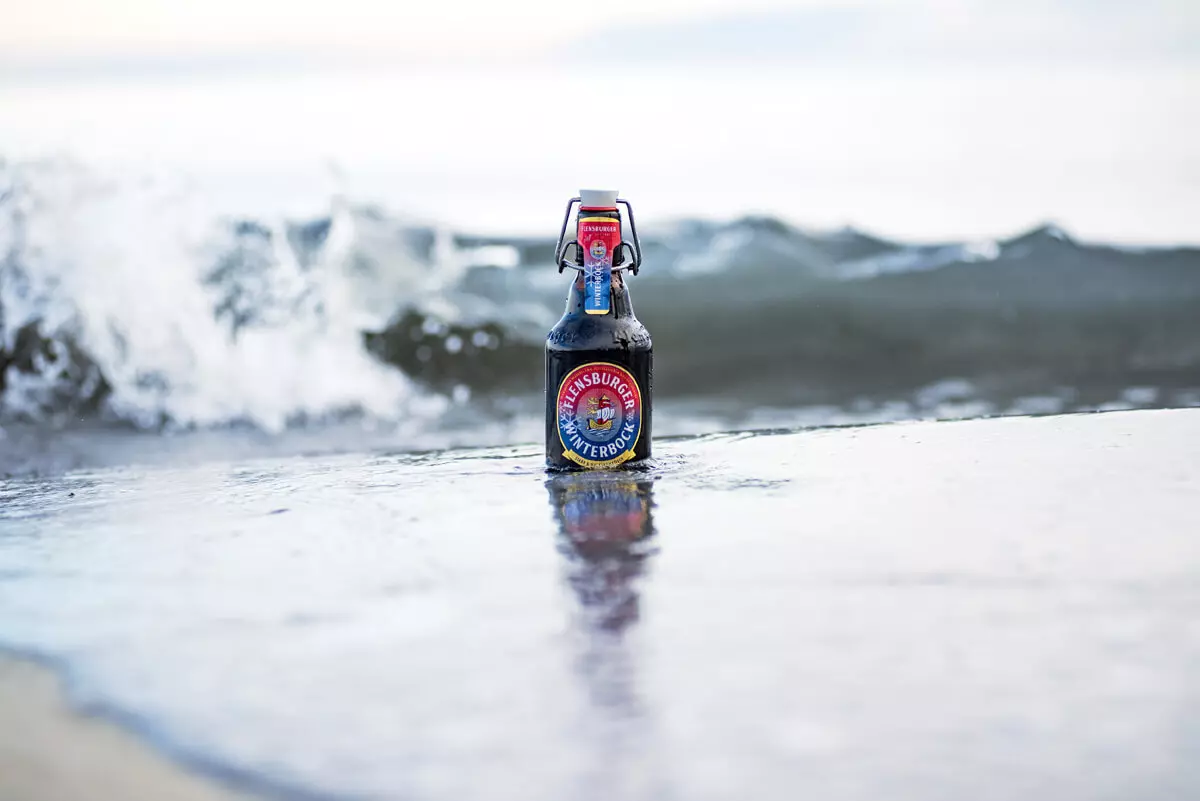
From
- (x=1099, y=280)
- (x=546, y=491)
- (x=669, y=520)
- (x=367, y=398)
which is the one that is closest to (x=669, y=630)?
(x=669, y=520)

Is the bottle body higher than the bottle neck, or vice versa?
the bottle neck

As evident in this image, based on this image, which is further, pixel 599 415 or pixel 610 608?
pixel 599 415

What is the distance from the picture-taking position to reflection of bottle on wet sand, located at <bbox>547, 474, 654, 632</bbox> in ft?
3.20

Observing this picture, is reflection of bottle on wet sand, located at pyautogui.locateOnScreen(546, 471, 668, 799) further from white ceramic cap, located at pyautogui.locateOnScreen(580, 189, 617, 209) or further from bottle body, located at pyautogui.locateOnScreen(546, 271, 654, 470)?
white ceramic cap, located at pyautogui.locateOnScreen(580, 189, 617, 209)

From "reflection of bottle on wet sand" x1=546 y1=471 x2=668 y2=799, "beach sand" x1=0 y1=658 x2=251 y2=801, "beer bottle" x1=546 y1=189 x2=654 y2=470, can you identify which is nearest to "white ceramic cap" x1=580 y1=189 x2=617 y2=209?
"beer bottle" x1=546 y1=189 x2=654 y2=470

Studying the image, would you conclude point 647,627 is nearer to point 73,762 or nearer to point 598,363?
point 73,762

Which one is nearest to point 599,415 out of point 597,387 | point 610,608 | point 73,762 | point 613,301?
point 597,387

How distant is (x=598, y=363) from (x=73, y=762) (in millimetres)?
841

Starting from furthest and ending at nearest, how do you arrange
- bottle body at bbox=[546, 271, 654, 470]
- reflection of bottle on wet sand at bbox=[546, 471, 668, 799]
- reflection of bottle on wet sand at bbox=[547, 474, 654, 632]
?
bottle body at bbox=[546, 271, 654, 470]
reflection of bottle on wet sand at bbox=[547, 474, 654, 632]
reflection of bottle on wet sand at bbox=[546, 471, 668, 799]

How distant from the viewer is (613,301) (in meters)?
1.55

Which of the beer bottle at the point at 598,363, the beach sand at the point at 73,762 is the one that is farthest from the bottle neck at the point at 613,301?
the beach sand at the point at 73,762

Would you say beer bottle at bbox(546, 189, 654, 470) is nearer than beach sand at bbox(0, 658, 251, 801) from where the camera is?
No

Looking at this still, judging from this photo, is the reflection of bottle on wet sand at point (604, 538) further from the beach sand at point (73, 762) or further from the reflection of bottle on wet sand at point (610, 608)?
the beach sand at point (73, 762)

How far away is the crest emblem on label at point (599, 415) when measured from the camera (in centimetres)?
150
